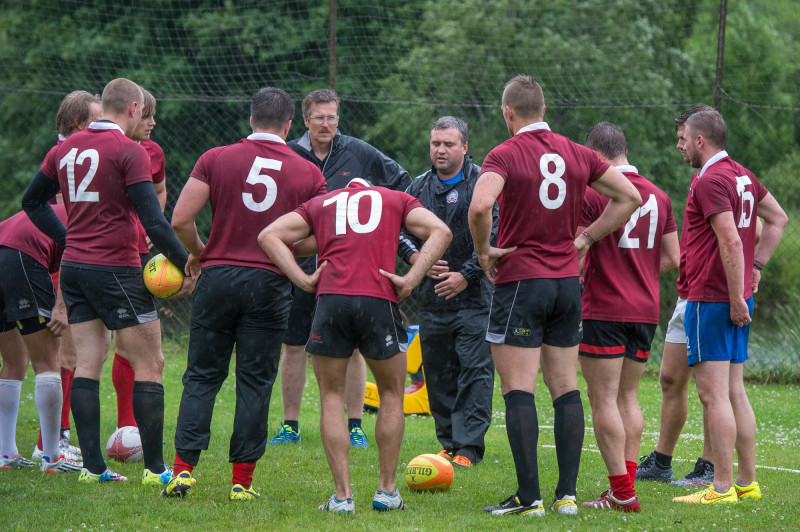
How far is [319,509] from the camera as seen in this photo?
460 centimetres

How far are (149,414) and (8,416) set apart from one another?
4.50ft

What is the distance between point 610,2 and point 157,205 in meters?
12.6

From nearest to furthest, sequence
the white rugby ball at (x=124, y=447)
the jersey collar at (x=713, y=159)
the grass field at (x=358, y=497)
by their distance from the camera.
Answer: the grass field at (x=358, y=497), the jersey collar at (x=713, y=159), the white rugby ball at (x=124, y=447)

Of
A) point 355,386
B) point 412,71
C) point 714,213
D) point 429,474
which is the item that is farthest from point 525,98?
point 412,71

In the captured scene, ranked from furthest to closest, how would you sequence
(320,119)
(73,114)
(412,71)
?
(412,71) < (320,119) < (73,114)

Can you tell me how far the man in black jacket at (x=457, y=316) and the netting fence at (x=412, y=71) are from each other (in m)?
4.48

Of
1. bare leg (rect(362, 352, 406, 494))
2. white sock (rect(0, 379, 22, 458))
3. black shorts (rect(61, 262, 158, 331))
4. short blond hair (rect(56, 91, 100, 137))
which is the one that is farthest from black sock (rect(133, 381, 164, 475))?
short blond hair (rect(56, 91, 100, 137))

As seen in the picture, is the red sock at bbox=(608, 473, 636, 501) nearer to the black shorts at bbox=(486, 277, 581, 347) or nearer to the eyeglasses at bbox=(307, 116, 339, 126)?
the black shorts at bbox=(486, 277, 581, 347)

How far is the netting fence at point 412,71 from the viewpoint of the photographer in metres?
11.9

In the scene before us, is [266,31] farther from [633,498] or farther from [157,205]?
[633,498]

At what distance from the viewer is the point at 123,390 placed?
237 inches

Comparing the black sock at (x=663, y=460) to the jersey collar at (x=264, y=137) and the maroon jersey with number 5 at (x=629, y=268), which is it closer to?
the maroon jersey with number 5 at (x=629, y=268)

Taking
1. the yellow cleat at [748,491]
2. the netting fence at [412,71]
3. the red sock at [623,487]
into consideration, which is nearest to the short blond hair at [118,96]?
the red sock at [623,487]

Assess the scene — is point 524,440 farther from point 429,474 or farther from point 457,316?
point 457,316
